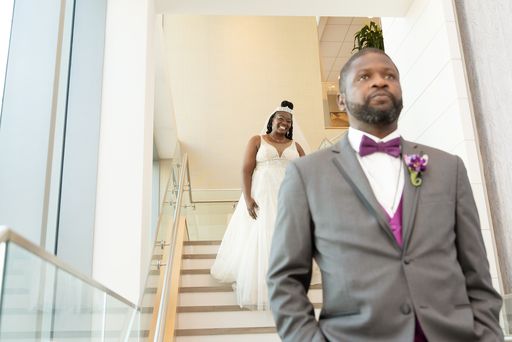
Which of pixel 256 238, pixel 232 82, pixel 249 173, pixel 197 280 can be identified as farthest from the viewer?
pixel 232 82

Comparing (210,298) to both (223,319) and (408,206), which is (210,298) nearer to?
(223,319)

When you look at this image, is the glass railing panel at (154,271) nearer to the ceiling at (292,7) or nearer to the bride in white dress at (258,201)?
the bride in white dress at (258,201)

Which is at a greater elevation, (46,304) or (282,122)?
(282,122)

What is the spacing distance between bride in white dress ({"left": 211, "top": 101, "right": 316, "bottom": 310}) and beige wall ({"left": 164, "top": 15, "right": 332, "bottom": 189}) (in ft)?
14.6

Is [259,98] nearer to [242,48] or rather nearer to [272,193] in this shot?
[242,48]

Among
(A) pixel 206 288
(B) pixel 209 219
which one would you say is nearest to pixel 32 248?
(A) pixel 206 288

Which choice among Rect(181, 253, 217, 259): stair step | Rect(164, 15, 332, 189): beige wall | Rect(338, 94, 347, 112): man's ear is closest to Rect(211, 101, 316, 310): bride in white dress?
Rect(181, 253, 217, 259): stair step

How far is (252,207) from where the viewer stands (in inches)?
209

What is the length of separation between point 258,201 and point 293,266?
3.74 meters

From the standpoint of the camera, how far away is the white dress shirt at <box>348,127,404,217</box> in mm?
1660

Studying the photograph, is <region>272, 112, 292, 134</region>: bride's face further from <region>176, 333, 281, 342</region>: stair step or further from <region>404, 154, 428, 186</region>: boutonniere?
<region>404, 154, 428, 186</region>: boutonniere

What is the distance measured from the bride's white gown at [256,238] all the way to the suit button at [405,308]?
344 centimetres

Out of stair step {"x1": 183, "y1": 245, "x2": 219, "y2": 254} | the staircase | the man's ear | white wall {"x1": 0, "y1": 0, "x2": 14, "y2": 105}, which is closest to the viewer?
the man's ear

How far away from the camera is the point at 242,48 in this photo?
1095cm
